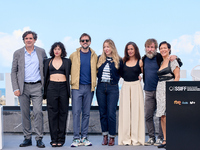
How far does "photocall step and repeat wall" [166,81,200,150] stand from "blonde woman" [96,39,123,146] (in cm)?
229

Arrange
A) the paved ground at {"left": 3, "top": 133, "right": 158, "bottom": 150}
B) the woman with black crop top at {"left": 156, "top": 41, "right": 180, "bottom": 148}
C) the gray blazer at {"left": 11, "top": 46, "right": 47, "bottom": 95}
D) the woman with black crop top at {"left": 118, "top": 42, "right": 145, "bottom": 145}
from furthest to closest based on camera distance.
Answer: the woman with black crop top at {"left": 118, "top": 42, "right": 145, "bottom": 145} → the gray blazer at {"left": 11, "top": 46, "right": 47, "bottom": 95} → the paved ground at {"left": 3, "top": 133, "right": 158, "bottom": 150} → the woman with black crop top at {"left": 156, "top": 41, "right": 180, "bottom": 148}

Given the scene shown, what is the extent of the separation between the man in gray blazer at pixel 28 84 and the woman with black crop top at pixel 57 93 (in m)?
0.14

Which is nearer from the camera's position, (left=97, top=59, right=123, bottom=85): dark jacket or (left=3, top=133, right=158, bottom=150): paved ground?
(left=3, top=133, right=158, bottom=150): paved ground

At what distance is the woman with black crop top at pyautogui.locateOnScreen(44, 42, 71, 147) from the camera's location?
11.9 ft

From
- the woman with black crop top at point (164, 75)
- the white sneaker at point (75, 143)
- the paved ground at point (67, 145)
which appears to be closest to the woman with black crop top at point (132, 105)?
the paved ground at point (67, 145)

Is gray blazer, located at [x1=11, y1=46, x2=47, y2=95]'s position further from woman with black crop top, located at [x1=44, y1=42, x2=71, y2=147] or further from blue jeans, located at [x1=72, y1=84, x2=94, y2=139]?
blue jeans, located at [x1=72, y1=84, x2=94, y2=139]

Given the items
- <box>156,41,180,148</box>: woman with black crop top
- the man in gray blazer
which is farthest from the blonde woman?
the man in gray blazer

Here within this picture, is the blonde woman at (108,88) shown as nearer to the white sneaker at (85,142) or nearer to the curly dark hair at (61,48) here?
the white sneaker at (85,142)

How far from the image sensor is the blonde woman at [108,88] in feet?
12.2

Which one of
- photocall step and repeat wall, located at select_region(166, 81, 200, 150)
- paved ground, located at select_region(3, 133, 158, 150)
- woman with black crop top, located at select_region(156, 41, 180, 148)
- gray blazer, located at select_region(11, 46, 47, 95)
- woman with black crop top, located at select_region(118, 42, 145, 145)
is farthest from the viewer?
woman with black crop top, located at select_region(118, 42, 145, 145)

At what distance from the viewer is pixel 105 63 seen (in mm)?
3797

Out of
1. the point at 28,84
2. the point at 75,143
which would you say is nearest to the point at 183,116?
the point at 75,143

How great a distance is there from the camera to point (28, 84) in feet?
12.2

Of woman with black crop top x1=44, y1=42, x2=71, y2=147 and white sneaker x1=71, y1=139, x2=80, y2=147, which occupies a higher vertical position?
woman with black crop top x1=44, y1=42, x2=71, y2=147
